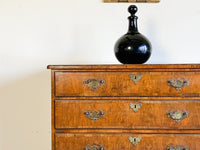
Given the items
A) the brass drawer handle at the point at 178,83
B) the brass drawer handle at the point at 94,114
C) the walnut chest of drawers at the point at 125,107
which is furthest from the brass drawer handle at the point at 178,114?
the brass drawer handle at the point at 94,114

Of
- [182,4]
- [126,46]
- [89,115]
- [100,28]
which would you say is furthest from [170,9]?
[89,115]

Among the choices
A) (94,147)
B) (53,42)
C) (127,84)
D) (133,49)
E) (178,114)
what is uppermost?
(53,42)

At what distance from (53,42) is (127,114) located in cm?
87

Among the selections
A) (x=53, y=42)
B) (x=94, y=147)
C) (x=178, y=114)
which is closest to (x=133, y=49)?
(x=178, y=114)

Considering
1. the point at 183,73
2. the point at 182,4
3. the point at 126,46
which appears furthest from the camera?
the point at 182,4

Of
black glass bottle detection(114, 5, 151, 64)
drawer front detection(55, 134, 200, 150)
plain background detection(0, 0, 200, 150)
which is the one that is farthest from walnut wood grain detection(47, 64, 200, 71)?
plain background detection(0, 0, 200, 150)

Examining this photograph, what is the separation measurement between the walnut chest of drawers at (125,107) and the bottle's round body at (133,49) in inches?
6.2

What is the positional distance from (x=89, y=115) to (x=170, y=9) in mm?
1061

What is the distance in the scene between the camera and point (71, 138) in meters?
1.18

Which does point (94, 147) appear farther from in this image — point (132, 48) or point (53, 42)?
point (53, 42)

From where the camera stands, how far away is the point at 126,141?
1.17 m

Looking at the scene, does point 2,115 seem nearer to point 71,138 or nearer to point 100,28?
point 71,138

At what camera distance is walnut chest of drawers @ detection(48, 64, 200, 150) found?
117 centimetres

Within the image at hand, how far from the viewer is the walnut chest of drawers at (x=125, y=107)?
117 centimetres
